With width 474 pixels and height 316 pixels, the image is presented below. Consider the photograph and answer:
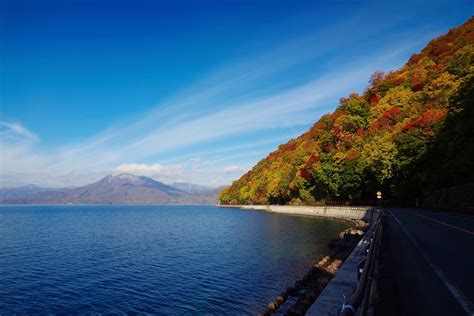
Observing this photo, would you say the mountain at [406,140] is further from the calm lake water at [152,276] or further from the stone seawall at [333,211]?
the calm lake water at [152,276]

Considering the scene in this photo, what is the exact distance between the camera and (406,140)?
5697 cm

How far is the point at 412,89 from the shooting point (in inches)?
3204

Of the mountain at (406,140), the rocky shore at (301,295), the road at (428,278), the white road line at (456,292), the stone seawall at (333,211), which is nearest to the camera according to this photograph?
the white road line at (456,292)

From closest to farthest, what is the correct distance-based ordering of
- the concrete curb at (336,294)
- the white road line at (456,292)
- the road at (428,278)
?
the white road line at (456,292) → the road at (428,278) → the concrete curb at (336,294)

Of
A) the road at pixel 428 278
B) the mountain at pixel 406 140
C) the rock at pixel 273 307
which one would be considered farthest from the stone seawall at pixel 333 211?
the rock at pixel 273 307

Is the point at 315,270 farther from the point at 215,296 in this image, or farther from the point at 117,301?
the point at 117,301

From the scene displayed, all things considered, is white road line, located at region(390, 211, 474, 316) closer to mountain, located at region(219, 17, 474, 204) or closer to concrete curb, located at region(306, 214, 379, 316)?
concrete curb, located at region(306, 214, 379, 316)

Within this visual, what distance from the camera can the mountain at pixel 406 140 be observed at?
4534 cm

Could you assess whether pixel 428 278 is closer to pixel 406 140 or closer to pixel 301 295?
pixel 301 295

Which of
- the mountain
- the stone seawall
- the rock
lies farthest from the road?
the stone seawall

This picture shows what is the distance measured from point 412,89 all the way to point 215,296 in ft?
261

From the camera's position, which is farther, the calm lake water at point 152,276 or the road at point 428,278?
the calm lake water at point 152,276

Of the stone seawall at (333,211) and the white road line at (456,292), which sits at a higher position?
the white road line at (456,292)

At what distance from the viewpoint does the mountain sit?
45.3 m
